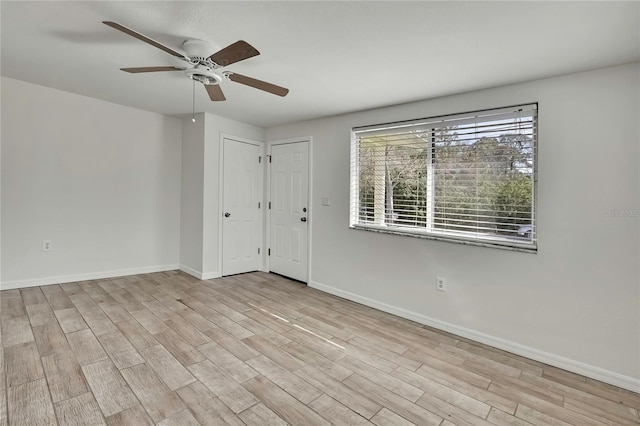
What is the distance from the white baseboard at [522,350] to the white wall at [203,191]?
223 centimetres

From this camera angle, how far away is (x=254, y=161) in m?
4.79

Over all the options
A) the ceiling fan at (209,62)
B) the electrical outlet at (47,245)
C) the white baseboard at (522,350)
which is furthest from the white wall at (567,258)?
the electrical outlet at (47,245)

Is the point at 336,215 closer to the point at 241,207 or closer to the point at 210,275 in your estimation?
the point at 241,207

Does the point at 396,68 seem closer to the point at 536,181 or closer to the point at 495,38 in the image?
the point at 495,38

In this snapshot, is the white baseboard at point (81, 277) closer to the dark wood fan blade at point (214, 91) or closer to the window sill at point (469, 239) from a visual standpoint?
the dark wood fan blade at point (214, 91)

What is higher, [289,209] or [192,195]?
[192,195]

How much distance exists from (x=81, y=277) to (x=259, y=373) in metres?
3.23

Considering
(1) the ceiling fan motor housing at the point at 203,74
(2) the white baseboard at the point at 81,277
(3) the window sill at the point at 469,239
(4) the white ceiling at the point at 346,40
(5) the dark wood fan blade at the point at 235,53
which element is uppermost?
(4) the white ceiling at the point at 346,40

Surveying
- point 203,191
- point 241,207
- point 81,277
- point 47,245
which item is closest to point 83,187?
point 47,245

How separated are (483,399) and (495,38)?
7.60 ft

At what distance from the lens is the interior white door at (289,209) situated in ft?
14.2

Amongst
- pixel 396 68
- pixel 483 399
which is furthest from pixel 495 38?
pixel 483 399

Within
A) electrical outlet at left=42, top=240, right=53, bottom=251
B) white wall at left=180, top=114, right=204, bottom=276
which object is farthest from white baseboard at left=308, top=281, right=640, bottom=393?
electrical outlet at left=42, top=240, right=53, bottom=251

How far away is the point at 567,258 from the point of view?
236 cm
